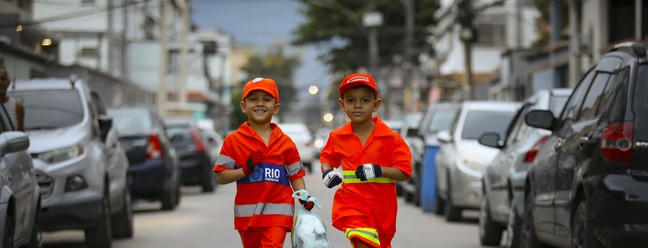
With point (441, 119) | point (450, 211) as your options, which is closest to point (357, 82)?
point (450, 211)

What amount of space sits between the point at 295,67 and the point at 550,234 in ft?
468

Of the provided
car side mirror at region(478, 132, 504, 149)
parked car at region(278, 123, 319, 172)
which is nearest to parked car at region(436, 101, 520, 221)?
car side mirror at region(478, 132, 504, 149)

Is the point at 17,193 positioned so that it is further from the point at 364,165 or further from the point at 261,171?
the point at 364,165

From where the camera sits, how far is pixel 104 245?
1350cm

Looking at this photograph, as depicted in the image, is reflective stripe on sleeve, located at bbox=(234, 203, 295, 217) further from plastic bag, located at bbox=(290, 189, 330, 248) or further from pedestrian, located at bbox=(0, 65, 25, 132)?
pedestrian, located at bbox=(0, 65, 25, 132)

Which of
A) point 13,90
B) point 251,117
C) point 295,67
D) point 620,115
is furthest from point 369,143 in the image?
point 295,67

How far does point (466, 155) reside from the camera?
57.6ft

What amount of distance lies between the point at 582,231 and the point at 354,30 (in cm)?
5906

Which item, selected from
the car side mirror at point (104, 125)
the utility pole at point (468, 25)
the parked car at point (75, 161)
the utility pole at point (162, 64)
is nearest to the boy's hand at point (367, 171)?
the parked car at point (75, 161)

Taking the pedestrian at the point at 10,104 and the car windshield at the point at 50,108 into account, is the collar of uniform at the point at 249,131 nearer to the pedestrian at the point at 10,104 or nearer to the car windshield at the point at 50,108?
the pedestrian at the point at 10,104

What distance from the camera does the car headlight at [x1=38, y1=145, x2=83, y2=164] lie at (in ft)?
42.9

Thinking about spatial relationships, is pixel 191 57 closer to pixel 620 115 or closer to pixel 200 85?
pixel 200 85

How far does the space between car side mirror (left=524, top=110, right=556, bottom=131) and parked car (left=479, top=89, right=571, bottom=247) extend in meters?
1.31

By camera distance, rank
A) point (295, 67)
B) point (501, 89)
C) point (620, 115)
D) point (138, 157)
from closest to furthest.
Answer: point (620, 115), point (138, 157), point (501, 89), point (295, 67)
